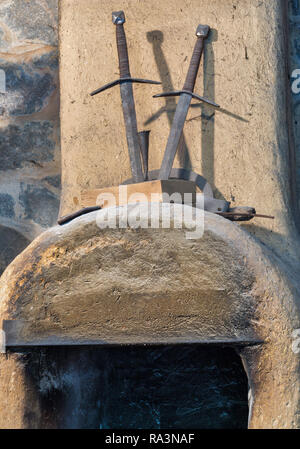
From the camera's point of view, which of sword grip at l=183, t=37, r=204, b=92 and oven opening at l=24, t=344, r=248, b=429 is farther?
sword grip at l=183, t=37, r=204, b=92

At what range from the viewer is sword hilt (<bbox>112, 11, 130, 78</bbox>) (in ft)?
5.78

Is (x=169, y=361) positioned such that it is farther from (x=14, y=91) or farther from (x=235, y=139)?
(x=14, y=91)

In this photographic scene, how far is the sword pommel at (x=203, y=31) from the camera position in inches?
70.1

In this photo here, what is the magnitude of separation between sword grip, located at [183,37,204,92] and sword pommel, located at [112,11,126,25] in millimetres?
212

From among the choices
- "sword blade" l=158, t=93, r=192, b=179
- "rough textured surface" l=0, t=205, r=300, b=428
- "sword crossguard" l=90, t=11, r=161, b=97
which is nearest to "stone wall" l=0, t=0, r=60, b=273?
"sword crossguard" l=90, t=11, r=161, b=97

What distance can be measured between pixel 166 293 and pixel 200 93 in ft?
2.21

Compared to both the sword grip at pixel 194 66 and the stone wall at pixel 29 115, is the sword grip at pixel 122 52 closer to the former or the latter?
the sword grip at pixel 194 66

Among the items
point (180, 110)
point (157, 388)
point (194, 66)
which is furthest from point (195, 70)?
point (157, 388)

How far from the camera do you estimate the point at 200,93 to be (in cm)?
181

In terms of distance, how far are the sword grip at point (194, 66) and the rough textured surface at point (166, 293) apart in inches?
18.9

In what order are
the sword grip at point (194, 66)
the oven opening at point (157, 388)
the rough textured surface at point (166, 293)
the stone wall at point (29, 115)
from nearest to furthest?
1. the rough textured surface at point (166, 293)
2. the oven opening at point (157, 388)
3. the sword grip at point (194, 66)
4. the stone wall at point (29, 115)

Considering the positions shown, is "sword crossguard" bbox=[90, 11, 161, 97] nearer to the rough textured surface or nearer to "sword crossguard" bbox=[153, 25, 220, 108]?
"sword crossguard" bbox=[153, 25, 220, 108]

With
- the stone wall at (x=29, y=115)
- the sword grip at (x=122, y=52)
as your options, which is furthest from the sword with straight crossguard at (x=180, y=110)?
the stone wall at (x=29, y=115)
